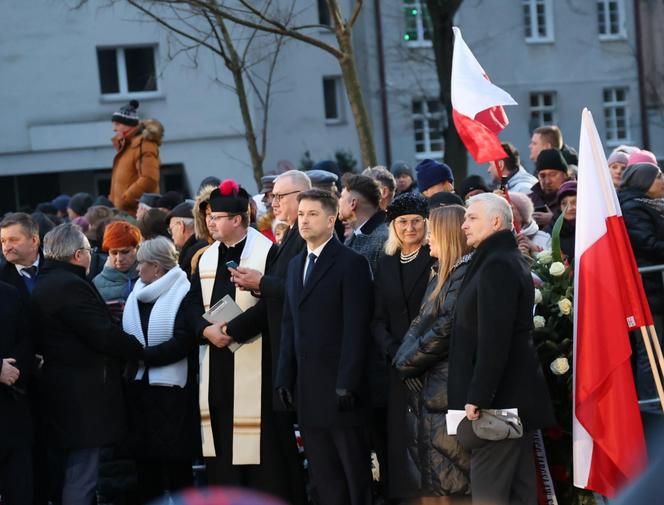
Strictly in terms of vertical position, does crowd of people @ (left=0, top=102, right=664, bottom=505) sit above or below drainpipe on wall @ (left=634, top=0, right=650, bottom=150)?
below

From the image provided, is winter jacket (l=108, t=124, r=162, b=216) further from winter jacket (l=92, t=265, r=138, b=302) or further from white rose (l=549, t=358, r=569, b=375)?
white rose (l=549, t=358, r=569, b=375)

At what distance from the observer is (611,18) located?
41.8m

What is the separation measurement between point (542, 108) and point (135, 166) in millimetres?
27211

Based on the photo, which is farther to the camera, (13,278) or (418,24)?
(418,24)

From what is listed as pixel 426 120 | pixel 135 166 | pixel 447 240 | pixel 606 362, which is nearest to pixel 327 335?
pixel 447 240

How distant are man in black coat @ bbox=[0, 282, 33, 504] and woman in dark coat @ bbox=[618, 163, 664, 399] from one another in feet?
13.8

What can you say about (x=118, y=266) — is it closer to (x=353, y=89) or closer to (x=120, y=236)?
(x=120, y=236)

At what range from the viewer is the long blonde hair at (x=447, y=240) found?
7617 mm

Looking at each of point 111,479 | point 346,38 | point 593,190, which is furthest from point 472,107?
point 346,38

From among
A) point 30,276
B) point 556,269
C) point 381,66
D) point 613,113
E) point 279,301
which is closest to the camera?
point 556,269

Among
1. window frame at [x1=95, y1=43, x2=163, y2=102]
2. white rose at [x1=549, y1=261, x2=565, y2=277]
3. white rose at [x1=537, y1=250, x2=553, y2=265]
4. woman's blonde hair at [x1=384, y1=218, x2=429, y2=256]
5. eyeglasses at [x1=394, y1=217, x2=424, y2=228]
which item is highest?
window frame at [x1=95, y1=43, x2=163, y2=102]

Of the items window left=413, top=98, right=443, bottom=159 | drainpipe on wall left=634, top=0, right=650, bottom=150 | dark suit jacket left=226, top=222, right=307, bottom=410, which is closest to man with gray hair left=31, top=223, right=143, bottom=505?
dark suit jacket left=226, top=222, right=307, bottom=410

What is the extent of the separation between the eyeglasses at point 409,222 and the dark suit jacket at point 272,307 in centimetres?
73

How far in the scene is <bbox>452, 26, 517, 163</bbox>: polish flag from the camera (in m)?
9.11
